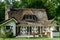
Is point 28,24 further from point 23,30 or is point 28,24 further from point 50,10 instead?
point 50,10

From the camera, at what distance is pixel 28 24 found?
50250 millimetres

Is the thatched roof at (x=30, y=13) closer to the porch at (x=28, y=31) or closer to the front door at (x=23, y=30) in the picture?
the porch at (x=28, y=31)

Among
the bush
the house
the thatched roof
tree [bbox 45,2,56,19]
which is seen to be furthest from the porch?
tree [bbox 45,2,56,19]

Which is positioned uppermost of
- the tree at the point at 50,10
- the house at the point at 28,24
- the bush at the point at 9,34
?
the tree at the point at 50,10

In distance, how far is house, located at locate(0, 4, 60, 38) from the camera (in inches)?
1906

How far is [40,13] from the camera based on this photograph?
56.7 metres

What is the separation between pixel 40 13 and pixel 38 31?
6.79 meters

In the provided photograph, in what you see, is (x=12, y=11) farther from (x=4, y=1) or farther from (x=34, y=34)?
(x=4, y=1)

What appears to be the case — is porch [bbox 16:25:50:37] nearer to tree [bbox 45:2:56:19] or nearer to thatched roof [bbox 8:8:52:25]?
thatched roof [bbox 8:8:52:25]

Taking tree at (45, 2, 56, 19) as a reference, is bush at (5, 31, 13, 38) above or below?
below

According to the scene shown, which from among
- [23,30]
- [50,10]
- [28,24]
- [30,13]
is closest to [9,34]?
[23,30]

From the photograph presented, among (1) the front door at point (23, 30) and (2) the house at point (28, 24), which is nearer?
(2) the house at point (28, 24)

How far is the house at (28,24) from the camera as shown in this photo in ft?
159

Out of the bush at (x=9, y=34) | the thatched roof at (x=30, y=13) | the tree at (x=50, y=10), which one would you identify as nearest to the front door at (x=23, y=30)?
the thatched roof at (x=30, y=13)
